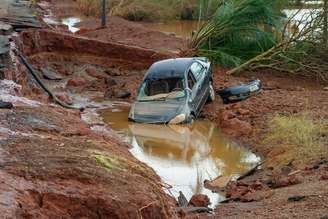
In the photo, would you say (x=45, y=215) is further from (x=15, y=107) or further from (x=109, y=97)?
(x=109, y=97)

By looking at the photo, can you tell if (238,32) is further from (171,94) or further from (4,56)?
(4,56)

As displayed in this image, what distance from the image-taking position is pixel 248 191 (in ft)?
33.7

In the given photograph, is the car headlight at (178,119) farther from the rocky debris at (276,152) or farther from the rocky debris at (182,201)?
the rocky debris at (182,201)

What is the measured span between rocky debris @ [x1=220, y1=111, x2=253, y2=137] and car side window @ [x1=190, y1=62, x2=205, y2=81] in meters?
1.40

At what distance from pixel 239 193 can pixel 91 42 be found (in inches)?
591

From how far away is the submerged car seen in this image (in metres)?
16.1

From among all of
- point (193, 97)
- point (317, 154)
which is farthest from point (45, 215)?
point (193, 97)

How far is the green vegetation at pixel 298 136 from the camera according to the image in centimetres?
1220

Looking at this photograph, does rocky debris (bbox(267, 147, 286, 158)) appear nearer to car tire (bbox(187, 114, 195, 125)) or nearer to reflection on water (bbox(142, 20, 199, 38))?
car tire (bbox(187, 114, 195, 125))

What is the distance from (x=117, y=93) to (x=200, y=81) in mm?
3836

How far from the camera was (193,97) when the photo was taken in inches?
651

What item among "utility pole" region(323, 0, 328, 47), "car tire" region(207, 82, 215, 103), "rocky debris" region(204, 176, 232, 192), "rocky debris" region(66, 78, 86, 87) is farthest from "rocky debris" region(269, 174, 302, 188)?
"rocky debris" region(66, 78, 86, 87)

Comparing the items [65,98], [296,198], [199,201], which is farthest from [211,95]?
[296,198]

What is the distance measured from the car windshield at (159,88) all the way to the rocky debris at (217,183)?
485 centimetres
